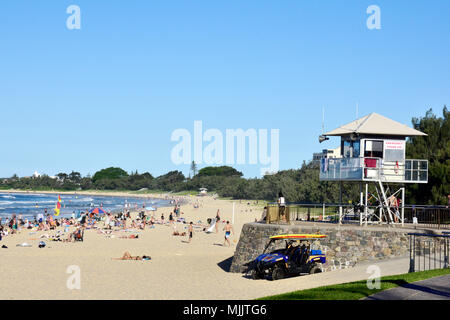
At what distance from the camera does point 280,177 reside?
109812 mm

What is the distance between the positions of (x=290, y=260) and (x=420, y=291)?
7.64 meters

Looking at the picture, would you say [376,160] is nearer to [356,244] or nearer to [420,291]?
[356,244]

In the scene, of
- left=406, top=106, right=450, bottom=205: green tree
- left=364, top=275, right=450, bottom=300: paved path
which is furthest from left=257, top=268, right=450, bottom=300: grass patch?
left=406, top=106, right=450, bottom=205: green tree

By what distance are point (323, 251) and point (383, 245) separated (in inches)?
86.8

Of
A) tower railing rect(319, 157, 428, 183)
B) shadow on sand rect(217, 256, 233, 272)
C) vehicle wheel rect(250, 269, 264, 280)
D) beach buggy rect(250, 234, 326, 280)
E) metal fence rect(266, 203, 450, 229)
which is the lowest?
shadow on sand rect(217, 256, 233, 272)

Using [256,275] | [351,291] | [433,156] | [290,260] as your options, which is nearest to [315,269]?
[290,260]

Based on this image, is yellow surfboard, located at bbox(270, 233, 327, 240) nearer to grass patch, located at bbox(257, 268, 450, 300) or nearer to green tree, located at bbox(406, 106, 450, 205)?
grass patch, located at bbox(257, 268, 450, 300)

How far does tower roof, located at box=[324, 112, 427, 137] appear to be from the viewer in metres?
25.3

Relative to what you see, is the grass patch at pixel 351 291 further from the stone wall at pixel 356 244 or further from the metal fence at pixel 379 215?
the metal fence at pixel 379 215

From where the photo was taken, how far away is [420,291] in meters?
12.6

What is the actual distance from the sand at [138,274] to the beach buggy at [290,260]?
1.64 ft

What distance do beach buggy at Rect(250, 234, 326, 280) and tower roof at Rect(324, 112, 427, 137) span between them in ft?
22.5
